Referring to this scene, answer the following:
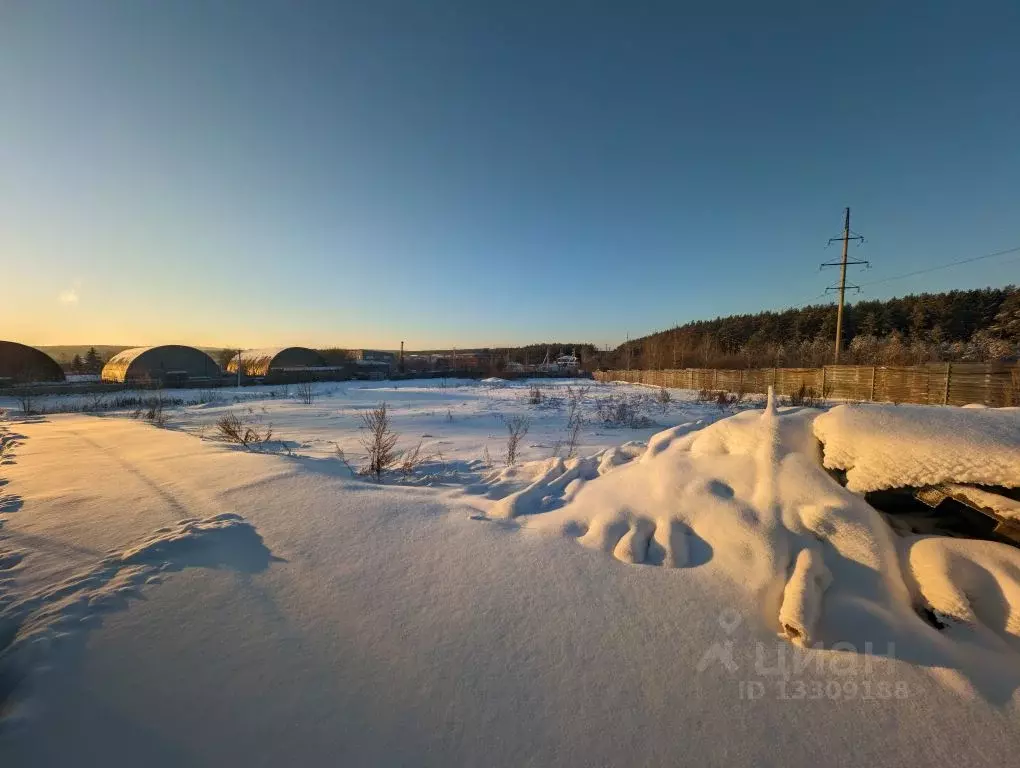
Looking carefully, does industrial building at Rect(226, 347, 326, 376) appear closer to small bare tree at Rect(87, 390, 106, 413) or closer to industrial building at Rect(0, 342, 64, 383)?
industrial building at Rect(0, 342, 64, 383)

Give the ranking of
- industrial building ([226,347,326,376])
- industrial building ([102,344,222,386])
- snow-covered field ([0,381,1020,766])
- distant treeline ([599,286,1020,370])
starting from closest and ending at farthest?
snow-covered field ([0,381,1020,766]), distant treeline ([599,286,1020,370]), industrial building ([102,344,222,386]), industrial building ([226,347,326,376])

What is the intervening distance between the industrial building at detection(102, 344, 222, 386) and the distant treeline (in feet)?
121

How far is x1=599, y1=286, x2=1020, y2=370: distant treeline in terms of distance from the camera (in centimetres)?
2362

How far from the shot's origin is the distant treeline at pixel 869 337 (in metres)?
23.6

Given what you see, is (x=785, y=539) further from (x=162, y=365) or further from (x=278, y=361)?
(x=278, y=361)

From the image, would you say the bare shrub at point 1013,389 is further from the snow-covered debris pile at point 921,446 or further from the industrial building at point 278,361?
the industrial building at point 278,361

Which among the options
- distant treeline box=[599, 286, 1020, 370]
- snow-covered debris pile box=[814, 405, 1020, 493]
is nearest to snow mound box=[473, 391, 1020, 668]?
snow-covered debris pile box=[814, 405, 1020, 493]

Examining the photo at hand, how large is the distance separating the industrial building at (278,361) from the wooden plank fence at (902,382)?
31.6 metres

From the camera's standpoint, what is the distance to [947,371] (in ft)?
44.4

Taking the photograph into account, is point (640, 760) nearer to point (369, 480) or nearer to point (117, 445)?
point (369, 480)

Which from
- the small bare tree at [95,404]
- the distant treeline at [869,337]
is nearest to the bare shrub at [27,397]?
the small bare tree at [95,404]

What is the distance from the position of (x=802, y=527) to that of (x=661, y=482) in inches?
34.5

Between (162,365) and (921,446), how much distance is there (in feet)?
124

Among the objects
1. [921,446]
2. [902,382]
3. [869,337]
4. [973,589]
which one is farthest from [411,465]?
[869,337]
